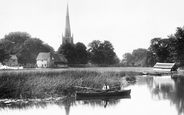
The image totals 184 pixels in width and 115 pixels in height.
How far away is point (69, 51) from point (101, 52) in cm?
2094

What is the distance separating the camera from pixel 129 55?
18900 centimetres

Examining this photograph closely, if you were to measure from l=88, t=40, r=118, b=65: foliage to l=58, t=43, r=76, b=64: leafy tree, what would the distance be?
14934 mm

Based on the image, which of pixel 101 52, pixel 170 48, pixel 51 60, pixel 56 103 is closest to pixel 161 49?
pixel 170 48

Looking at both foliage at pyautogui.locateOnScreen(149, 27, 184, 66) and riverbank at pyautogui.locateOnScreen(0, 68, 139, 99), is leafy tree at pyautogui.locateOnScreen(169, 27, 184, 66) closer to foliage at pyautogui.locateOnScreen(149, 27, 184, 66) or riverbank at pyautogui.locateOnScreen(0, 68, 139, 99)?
foliage at pyautogui.locateOnScreen(149, 27, 184, 66)

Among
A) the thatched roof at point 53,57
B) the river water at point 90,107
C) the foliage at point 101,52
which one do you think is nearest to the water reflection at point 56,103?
the river water at point 90,107

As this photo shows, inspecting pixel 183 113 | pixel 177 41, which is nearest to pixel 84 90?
pixel 183 113

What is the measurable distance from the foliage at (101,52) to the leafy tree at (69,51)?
49.0 feet

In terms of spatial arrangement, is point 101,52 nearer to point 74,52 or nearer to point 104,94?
point 74,52

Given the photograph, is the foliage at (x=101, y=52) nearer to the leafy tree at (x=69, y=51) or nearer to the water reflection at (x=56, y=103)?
the leafy tree at (x=69, y=51)

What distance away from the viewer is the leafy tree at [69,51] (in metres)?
98.8

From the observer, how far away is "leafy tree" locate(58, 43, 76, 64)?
324ft

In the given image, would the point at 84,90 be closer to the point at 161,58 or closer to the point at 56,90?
the point at 56,90

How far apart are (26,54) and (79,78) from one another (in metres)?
72.4

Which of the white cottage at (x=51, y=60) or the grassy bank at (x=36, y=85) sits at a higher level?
the white cottage at (x=51, y=60)
